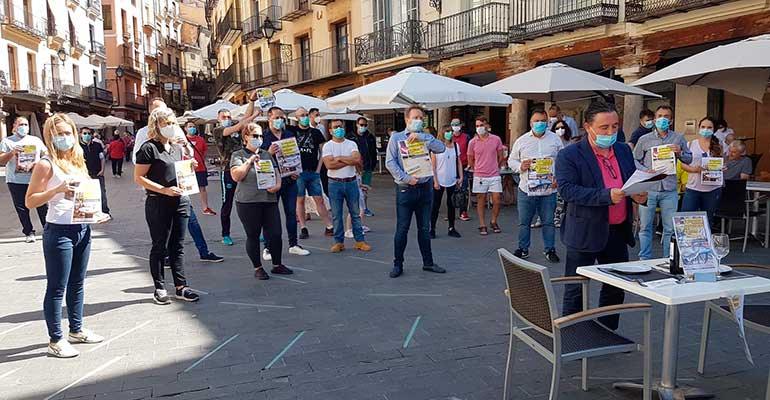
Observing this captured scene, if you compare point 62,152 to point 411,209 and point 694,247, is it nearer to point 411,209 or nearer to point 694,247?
point 411,209

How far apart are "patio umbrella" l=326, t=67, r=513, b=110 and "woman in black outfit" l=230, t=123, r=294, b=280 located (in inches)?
94.9

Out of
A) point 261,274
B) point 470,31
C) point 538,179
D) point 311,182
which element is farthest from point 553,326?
point 470,31

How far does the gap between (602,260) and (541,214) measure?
3087 millimetres

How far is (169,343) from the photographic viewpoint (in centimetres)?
446

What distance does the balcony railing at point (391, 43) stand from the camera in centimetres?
1761

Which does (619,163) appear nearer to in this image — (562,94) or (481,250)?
(481,250)

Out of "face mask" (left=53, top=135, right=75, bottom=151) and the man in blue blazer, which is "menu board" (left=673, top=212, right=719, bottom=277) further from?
"face mask" (left=53, top=135, right=75, bottom=151)

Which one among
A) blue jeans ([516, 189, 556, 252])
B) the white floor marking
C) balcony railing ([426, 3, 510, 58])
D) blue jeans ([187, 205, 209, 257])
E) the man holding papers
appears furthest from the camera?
balcony railing ([426, 3, 510, 58])

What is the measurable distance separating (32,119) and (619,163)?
117 feet

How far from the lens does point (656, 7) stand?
36.9ft

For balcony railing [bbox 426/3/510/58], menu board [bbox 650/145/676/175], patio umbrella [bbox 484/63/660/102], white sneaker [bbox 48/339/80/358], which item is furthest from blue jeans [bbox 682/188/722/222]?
balcony railing [bbox 426/3/510/58]

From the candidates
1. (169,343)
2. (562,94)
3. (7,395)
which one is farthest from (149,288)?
(562,94)

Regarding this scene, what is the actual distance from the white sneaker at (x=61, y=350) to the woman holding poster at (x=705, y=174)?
6064mm

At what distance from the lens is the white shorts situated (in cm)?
873
